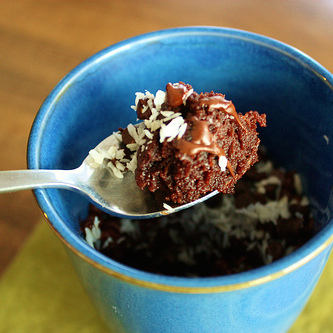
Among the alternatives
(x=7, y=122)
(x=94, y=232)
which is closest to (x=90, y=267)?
(x=94, y=232)


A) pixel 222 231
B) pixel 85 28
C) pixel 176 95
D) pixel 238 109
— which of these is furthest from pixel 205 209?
pixel 85 28

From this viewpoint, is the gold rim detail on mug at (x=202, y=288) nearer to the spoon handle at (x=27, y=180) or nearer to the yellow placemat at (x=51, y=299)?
the spoon handle at (x=27, y=180)

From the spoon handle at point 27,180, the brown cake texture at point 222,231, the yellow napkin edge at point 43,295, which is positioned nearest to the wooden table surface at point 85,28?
the yellow napkin edge at point 43,295

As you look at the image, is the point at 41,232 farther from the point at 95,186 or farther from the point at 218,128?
the point at 218,128

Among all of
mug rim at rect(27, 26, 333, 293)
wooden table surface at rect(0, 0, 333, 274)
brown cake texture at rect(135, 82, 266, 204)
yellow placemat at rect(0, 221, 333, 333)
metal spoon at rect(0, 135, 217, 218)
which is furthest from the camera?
wooden table surface at rect(0, 0, 333, 274)

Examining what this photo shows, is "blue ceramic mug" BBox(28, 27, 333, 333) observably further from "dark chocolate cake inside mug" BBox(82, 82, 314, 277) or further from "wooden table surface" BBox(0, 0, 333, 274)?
Result: "wooden table surface" BBox(0, 0, 333, 274)

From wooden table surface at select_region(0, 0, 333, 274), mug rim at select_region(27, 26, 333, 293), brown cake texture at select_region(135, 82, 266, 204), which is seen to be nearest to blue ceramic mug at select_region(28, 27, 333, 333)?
mug rim at select_region(27, 26, 333, 293)
